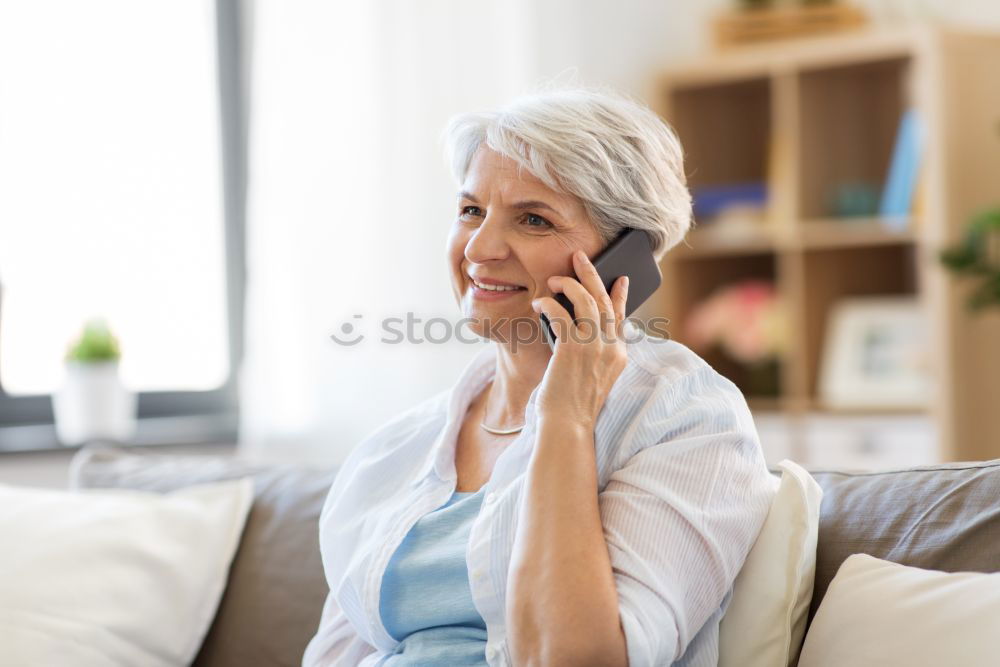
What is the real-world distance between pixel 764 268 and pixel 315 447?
5.99ft

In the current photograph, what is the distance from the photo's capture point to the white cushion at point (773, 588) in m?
1.33

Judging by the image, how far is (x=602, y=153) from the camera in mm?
1452

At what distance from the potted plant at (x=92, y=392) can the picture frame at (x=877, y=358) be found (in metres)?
2.06

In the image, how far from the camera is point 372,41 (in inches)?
124

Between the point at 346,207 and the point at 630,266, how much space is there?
1.73 metres

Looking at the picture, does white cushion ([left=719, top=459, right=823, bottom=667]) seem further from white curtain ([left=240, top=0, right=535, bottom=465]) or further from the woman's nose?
white curtain ([left=240, top=0, right=535, bottom=465])

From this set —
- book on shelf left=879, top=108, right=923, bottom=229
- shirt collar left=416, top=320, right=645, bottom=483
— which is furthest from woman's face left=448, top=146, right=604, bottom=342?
book on shelf left=879, top=108, right=923, bottom=229

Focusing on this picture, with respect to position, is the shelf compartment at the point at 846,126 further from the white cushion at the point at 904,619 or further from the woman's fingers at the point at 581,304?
the white cushion at the point at 904,619

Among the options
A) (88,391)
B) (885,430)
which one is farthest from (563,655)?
(885,430)

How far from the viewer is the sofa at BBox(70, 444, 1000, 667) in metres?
1.37

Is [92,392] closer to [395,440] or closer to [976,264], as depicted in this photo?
[395,440]

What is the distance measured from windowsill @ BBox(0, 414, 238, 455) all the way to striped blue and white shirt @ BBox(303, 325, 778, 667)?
56.2 inches

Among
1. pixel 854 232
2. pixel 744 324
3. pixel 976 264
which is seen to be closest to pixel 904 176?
pixel 854 232

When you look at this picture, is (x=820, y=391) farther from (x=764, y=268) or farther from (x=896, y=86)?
(x=896, y=86)
